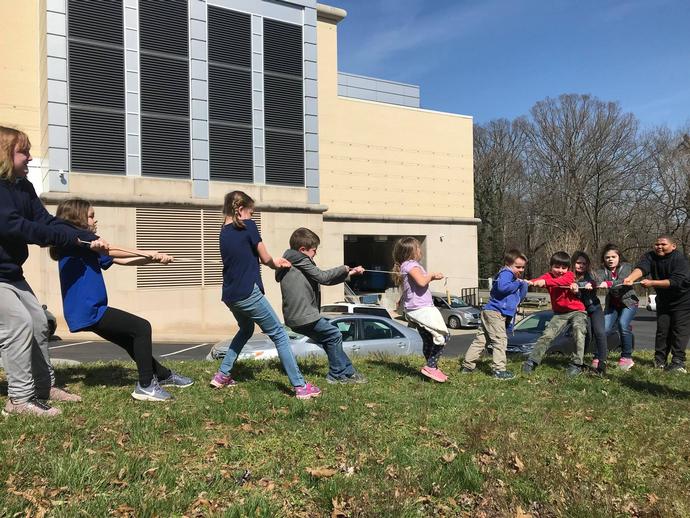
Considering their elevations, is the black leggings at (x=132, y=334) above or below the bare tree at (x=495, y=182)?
below

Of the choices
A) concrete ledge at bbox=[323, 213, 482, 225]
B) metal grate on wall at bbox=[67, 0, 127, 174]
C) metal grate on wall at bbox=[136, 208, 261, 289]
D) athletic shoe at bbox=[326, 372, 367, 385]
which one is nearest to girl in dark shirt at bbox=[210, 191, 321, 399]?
athletic shoe at bbox=[326, 372, 367, 385]

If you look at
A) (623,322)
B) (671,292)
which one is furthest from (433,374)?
(671,292)

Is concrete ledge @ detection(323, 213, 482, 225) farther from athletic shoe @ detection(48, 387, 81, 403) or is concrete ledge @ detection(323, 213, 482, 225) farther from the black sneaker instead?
athletic shoe @ detection(48, 387, 81, 403)

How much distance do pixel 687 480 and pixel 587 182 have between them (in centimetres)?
5547

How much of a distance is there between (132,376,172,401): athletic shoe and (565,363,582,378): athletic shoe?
4671 millimetres

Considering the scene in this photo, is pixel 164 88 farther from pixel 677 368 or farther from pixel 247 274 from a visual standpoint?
pixel 677 368

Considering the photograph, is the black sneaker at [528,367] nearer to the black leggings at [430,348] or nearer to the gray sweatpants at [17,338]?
the black leggings at [430,348]

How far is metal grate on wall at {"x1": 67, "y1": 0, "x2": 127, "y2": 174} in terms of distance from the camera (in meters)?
22.7

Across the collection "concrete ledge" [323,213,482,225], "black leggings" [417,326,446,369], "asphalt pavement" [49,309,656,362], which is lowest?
"asphalt pavement" [49,309,656,362]

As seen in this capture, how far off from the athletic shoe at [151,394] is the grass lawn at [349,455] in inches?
3.9

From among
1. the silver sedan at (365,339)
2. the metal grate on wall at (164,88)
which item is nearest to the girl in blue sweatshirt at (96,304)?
the silver sedan at (365,339)

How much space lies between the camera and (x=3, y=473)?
10.5 feet

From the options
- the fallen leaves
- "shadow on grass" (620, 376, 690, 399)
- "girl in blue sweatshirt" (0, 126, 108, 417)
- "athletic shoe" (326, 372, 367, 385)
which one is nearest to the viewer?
the fallen leaves

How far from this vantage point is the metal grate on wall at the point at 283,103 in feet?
87.9
